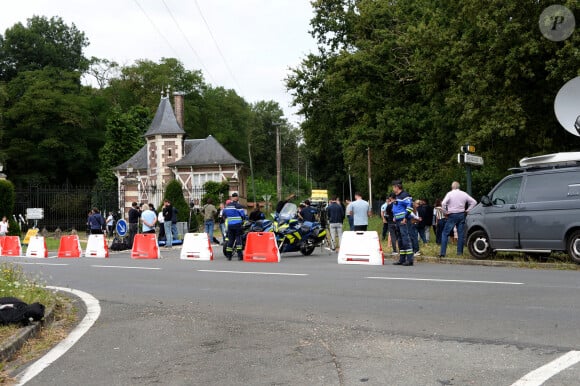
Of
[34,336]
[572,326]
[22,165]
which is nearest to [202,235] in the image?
[34,336]

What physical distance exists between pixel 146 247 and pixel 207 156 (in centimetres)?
4124

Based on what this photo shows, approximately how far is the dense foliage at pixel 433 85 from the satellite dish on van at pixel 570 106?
17.7ft

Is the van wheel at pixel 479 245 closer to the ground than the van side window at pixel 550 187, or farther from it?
closer to the ground

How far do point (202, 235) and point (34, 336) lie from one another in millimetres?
12570

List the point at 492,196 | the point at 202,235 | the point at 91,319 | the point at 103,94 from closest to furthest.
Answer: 1. the point at 91,319
2. the point at 492,196
3. the point at 202,235
4. the point at 103,94

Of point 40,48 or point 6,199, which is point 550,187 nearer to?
point 6,199

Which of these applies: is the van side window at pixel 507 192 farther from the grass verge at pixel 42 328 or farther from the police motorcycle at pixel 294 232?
the grass verge at pixel 42 328

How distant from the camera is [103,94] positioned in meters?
80.6

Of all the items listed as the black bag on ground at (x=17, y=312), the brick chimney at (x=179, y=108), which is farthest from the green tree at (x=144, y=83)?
the black bag on ground at (x=17, y=312)

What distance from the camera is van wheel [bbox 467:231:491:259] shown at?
53.9 feet

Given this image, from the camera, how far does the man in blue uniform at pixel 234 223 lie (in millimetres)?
18656

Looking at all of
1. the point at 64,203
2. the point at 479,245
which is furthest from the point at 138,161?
the point at 479,245

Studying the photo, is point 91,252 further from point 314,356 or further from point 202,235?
point 314,356

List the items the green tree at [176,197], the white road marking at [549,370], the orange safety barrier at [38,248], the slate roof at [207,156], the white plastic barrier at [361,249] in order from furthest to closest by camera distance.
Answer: the slate roof at [207,156]
the green tree at [176,197]
the orange safety barrier at [38,248]
the white plastic barrier at [361,249]
the white road marking at [549,370]
